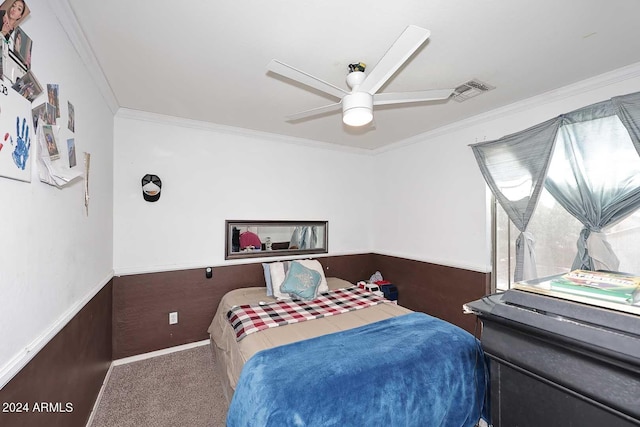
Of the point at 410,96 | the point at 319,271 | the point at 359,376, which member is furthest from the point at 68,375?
the point at 410,96

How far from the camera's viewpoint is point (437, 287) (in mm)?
3287

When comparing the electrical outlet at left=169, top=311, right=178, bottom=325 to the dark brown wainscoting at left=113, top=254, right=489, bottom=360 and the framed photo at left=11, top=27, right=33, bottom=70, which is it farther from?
the framed photo at left=11, top=27, right=33, bottom=70

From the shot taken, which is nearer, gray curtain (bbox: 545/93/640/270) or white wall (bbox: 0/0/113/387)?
white wall (bbox: 0/0/113/387)

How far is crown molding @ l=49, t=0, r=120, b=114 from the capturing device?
1390mm

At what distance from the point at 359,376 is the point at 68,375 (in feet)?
5.46

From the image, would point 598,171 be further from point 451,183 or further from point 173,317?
point 173,317

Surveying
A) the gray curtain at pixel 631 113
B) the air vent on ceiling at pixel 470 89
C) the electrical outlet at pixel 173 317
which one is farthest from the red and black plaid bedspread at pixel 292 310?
the gray curtain at pixel 631 113

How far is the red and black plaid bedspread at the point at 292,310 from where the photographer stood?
2246mm

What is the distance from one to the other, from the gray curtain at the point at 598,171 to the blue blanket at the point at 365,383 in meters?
1.32

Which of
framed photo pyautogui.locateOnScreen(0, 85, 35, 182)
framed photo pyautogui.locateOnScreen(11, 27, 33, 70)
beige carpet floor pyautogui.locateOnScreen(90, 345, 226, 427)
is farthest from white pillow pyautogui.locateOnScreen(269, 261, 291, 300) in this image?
framed photo pyautogui.locateOnScreen(11, 27, 33, 70)

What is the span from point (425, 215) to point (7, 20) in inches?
145

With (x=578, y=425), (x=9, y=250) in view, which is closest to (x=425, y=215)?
(x=578, y=425)

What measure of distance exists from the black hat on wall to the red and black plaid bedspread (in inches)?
57.3

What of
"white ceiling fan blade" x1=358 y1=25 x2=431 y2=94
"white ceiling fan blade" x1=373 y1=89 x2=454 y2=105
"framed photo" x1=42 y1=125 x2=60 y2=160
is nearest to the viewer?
"white ceiling fan blade" x1=358 y1=25 x2=431 y2=94
